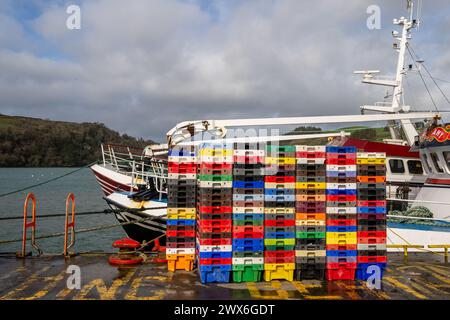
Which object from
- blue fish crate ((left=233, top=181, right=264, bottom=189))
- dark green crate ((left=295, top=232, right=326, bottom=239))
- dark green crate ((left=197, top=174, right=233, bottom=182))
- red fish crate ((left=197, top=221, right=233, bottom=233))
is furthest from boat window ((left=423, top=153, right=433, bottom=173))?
red fish crate ((left=197, top=221, right=233, bottom=233))

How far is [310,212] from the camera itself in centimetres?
847

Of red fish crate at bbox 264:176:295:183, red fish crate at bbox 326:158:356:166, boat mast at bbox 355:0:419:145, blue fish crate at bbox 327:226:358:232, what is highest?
boat mast at bbox 355:0:419:145

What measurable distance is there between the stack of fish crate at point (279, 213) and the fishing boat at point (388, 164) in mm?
2745

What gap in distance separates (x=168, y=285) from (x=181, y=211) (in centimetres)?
168

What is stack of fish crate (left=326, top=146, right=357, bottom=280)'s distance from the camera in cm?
833

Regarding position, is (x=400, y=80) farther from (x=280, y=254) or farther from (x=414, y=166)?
(x=280, y=254)

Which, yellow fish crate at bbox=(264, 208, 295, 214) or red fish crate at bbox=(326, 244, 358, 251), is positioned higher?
yellow fish crate at bbox=(264, 208, 295, 214)

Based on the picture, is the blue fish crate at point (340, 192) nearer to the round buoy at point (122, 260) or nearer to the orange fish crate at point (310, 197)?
the orange fish crate at point (310, 197)

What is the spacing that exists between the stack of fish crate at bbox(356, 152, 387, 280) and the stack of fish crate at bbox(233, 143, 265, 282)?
2035 millimetres

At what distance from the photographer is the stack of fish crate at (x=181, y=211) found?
8.85 metres

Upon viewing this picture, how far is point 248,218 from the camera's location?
27.2 ft

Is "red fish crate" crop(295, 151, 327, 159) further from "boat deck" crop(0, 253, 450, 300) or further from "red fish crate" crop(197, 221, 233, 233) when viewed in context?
"boat deck" crop(0, 253, 450, 300)

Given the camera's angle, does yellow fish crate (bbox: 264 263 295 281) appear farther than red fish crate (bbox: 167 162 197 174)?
No
